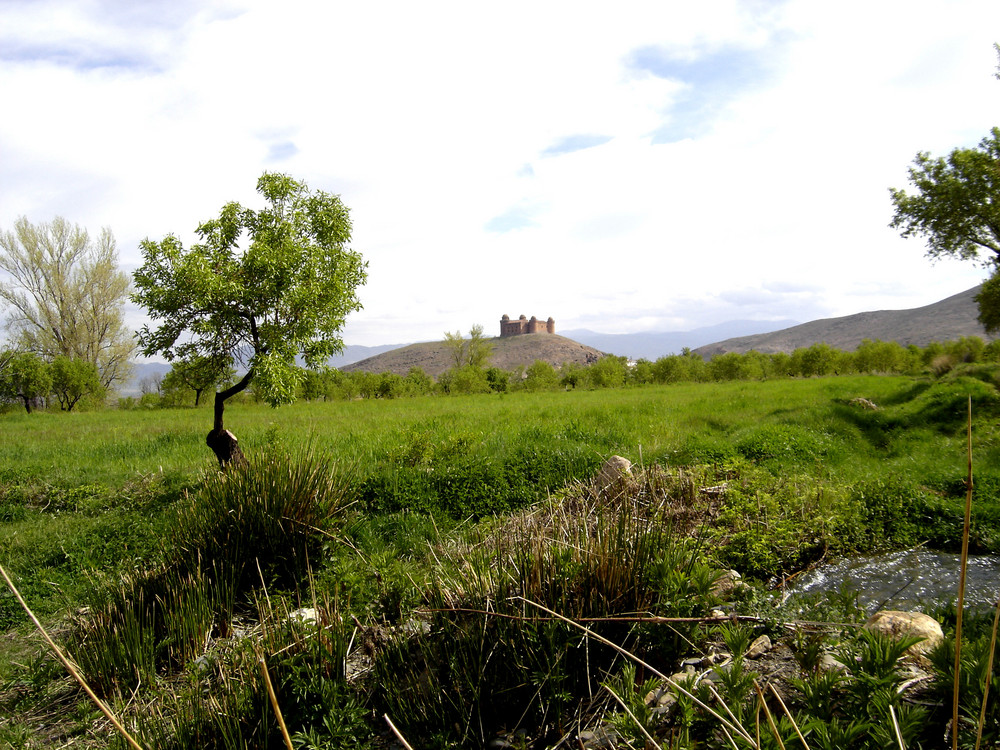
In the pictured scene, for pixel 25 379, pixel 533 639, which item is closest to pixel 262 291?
pixel 533 639

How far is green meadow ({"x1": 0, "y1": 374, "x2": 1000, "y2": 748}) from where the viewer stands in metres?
3.64

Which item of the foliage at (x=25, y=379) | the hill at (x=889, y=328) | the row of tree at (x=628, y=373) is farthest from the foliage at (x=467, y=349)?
the hill at (x=889, y=328)

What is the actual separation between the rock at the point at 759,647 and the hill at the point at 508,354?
123 m

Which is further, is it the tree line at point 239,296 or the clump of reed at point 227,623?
the tree line at point 239,296

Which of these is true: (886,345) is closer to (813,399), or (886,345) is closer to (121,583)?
(813,399)

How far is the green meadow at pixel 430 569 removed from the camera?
143 inches

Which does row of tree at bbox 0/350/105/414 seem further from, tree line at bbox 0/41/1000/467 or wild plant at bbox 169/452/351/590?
wild plant at bbox 169/452/351/590

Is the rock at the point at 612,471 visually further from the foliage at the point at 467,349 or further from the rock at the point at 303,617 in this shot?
the foliage at the point at 467,349

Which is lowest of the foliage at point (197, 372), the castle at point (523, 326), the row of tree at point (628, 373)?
the row of tree at point (628, 373)

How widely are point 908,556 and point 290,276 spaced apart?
980 centimetres

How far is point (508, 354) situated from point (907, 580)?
135994 mm

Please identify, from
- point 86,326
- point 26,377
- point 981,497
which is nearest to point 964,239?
point 981,497

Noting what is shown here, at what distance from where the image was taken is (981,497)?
802 cm

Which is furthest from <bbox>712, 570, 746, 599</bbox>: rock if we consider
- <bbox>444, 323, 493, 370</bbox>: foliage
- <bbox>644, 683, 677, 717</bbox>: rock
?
<bbox>444, 323, 493, 370</bbox>: foliage
